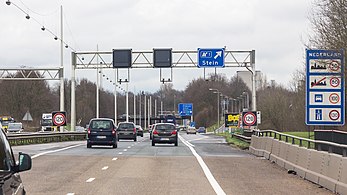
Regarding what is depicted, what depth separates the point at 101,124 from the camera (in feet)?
116

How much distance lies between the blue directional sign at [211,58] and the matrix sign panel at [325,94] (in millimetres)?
27475

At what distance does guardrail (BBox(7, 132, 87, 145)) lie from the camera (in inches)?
1543

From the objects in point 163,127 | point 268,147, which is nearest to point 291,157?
point 268,147

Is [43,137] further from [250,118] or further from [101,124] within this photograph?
[250,118]

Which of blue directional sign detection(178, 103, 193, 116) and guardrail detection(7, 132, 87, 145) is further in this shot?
blue directional sign detection(178, 103, 193, 116)

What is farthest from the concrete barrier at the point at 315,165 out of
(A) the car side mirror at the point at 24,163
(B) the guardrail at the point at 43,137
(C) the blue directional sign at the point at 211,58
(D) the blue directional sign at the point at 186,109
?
(D) the blue directional sign at the point at 186,109

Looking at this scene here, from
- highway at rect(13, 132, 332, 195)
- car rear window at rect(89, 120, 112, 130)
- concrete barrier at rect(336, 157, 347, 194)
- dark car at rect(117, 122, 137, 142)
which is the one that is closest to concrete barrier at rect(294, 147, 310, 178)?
highway at rect(13, 132, 332, 195)

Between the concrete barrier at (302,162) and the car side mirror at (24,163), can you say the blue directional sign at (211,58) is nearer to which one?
the concrete barrier at (302,162)

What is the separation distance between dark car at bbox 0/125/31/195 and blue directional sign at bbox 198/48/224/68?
4346 cm

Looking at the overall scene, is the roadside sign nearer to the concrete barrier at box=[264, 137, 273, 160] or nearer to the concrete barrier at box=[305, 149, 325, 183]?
the concrete barrier at box=[264, 137, 273, 160]

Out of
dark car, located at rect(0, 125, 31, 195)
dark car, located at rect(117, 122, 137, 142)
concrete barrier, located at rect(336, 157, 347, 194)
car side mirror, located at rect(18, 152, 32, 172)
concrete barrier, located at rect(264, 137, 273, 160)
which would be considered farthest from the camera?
dark car, located at rect(117, 122, 137, 142)

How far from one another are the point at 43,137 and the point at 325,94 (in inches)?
1062

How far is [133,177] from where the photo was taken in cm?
1745

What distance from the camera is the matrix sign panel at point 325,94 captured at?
890 inches
